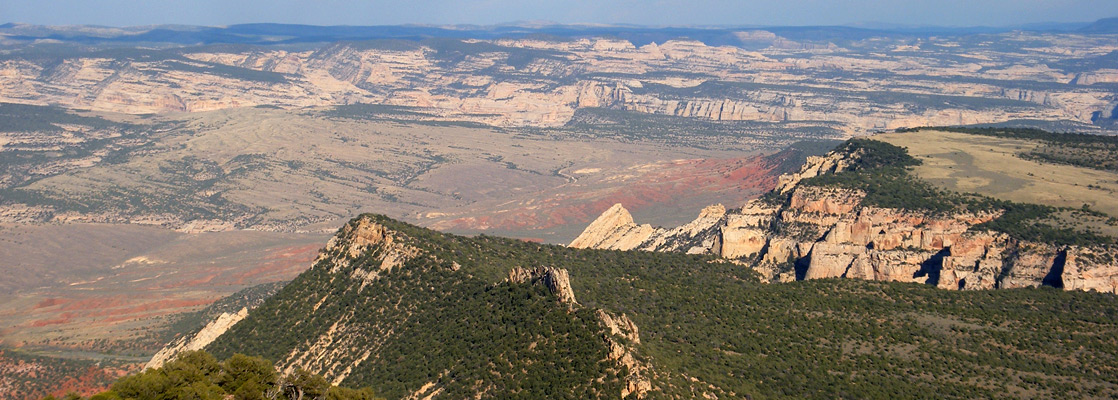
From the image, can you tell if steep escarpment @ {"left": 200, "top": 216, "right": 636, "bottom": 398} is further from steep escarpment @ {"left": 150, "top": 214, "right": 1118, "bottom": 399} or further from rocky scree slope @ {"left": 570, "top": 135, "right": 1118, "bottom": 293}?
rocky scree slope @ {"left": 570, "top": 135, "right": 1118, "bottom": 293}

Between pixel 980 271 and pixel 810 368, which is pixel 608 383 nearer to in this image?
pixel 810 368

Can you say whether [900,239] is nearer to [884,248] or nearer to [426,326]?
[884,248]

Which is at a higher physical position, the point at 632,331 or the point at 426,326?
the point at 632,331

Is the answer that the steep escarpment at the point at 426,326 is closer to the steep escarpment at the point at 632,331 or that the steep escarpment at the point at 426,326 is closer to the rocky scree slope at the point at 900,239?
the steep escarpment at the point at 632,331

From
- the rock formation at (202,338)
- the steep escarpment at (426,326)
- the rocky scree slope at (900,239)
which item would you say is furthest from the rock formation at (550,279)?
the rocky scree slope at (900,239)

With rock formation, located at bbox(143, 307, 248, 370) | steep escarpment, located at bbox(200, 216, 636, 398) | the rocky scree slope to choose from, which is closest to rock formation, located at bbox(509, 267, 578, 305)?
steep escarpment, located at bbox(200, 216, 636, 398)

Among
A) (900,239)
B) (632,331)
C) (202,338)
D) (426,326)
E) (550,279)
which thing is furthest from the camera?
(900,239)

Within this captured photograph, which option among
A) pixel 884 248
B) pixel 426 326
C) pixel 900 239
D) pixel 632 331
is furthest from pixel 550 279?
pixel 900 239
